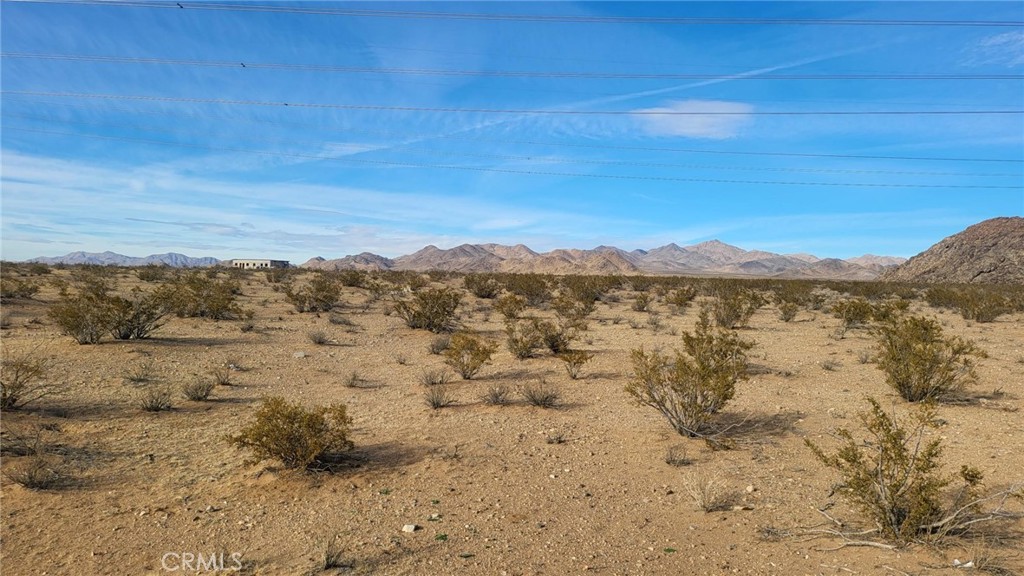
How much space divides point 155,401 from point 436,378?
5.37 meters

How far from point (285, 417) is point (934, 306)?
127ft

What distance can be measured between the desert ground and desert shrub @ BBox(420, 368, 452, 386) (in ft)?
1.07

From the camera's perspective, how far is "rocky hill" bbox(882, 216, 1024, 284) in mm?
76062

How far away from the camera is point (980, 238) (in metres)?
88.8

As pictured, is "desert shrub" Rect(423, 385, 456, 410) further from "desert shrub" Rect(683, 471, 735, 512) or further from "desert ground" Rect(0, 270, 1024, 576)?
"desert shrub" Rect(683, 471, 735, 512)

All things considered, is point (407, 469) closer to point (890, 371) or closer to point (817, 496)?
point (817, 496)

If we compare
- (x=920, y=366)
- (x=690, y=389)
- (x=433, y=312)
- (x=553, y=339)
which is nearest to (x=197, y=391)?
(x=553, y=339)

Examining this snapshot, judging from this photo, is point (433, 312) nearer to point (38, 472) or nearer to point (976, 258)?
point (38, 472)

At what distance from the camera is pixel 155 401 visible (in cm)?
965

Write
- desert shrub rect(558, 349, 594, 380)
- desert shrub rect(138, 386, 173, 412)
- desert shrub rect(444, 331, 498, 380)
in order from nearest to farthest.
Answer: desert shrub rect(138, 386, 173, 412), desert shrub rect(444, 331, 498, 380), desert shrub rect(558, 349, 594, 380)

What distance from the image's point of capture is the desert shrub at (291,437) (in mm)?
7195

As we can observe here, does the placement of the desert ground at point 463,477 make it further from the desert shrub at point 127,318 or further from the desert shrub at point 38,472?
the desert shrub at point 127,318

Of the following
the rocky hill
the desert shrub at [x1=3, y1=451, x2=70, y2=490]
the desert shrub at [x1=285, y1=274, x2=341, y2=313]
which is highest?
the rocky hill

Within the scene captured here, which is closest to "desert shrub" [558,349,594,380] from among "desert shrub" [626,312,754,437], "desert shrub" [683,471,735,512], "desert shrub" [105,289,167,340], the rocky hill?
"desert shrub" [626,312,754,437]
